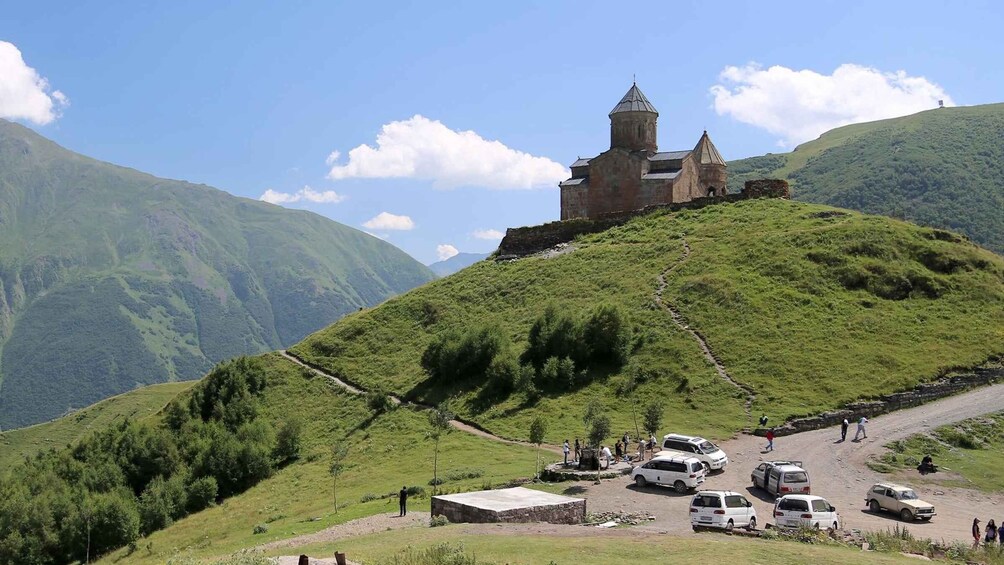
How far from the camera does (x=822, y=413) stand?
43.7 m

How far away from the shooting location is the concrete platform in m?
25.7

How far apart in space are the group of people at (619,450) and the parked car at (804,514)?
1127cm

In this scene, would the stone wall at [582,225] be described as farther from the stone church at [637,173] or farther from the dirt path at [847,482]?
the dirt path at [847,482]

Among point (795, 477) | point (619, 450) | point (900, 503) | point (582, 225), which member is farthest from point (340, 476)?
point (582, 225)

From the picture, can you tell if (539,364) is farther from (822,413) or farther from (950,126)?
(950,126)

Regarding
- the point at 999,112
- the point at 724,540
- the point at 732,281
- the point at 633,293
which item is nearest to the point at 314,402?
the point at 633,293

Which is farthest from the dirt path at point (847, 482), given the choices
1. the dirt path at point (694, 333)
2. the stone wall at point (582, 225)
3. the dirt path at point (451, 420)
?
the stone wall at point (582, 225)

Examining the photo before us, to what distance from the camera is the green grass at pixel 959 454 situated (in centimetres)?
3494

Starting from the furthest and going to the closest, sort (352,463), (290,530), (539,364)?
(539,364)
(352,463)
(290,530)

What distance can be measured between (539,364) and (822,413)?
741 inches

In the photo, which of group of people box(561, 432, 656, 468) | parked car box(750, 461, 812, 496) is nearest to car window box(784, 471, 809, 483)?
parked car box(750, 461, 812, 496)

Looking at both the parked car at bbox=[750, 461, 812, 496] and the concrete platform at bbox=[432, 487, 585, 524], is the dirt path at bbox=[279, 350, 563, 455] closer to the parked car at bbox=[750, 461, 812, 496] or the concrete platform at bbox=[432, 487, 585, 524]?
the parked car at bbox=[750, 461, 812, 496]

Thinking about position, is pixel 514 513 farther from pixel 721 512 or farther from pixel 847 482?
pixel 847 482

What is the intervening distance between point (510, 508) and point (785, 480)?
11857 mm
